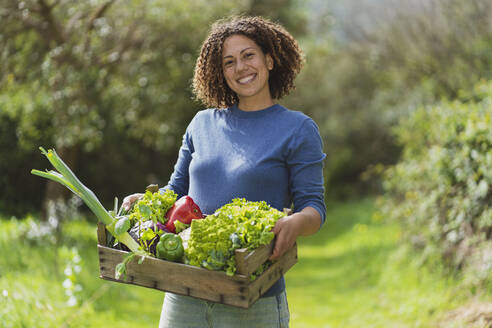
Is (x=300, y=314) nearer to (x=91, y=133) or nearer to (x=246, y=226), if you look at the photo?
(x=91, y=133)

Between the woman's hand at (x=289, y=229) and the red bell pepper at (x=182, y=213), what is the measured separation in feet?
1.16

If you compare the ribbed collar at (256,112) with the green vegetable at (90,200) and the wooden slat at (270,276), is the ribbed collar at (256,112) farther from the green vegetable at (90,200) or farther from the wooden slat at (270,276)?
the green vegetable at (90,200)

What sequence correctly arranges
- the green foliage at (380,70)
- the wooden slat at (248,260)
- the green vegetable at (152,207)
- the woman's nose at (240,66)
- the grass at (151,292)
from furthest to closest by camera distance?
1. the green foliage at (380,70)
2. the grass at (151,292)
3. the woman's nose at (240,66)
4. the green vegetable at (152,207)
5. the wooden slat at (248,260)

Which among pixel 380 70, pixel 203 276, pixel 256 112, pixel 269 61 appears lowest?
pixel 203 276

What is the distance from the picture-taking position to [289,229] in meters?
1.65

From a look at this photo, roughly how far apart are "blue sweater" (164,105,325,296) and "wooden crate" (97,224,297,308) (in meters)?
0.28

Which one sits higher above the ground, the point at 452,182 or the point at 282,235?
the point at 452,182

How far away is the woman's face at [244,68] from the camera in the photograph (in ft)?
6.76

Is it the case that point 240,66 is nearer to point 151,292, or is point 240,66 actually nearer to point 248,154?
point 248,154

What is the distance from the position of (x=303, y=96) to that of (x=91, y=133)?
8.84 metres

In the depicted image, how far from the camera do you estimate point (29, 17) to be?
5750 millimetres

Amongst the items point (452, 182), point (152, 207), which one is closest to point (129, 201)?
point (152, 207)

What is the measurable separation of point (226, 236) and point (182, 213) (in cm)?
30

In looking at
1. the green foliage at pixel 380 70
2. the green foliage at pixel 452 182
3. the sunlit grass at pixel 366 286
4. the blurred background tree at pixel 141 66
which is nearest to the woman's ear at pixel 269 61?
the green foliage at pixel 452 182
